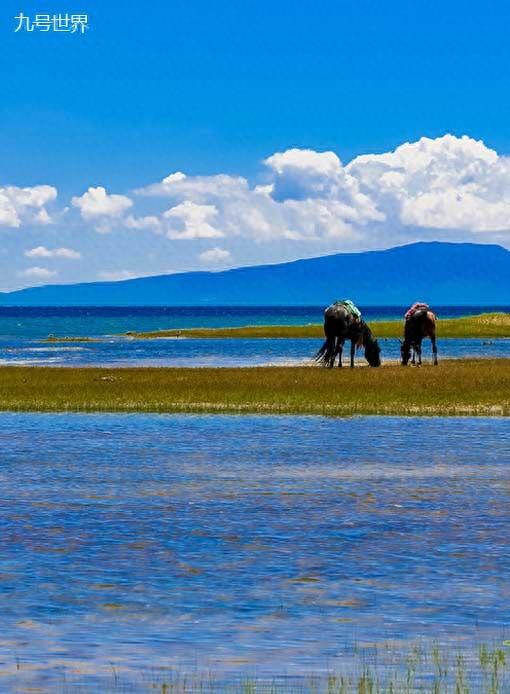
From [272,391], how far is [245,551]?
86.2 feet

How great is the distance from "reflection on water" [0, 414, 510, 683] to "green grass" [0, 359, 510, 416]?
27.2ft

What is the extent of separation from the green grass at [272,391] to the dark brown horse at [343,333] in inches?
56.8

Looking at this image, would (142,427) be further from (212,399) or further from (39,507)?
(39,507)

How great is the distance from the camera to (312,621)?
42.0 feet

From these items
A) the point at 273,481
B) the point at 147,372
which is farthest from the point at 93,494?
the point at 147,372

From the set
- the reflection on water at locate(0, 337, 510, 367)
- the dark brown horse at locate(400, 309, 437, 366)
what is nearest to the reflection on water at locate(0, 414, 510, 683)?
the dark brown horse at locate(400, 309, 437, 366)

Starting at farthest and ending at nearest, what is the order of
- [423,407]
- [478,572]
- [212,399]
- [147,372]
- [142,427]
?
[147,372], [212,399], [423,407], [142,427], [478,572]

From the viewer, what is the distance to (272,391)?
42.7 m

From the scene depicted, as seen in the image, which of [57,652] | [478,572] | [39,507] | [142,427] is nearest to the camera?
[57,652]

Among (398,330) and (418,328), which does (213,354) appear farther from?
(398,330)

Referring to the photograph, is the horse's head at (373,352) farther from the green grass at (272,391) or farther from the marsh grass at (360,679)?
the marsh grass at (360,679)

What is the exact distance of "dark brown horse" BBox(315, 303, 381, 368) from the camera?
180 feet

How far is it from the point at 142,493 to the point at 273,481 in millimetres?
2841

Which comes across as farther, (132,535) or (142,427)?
(142,427)
